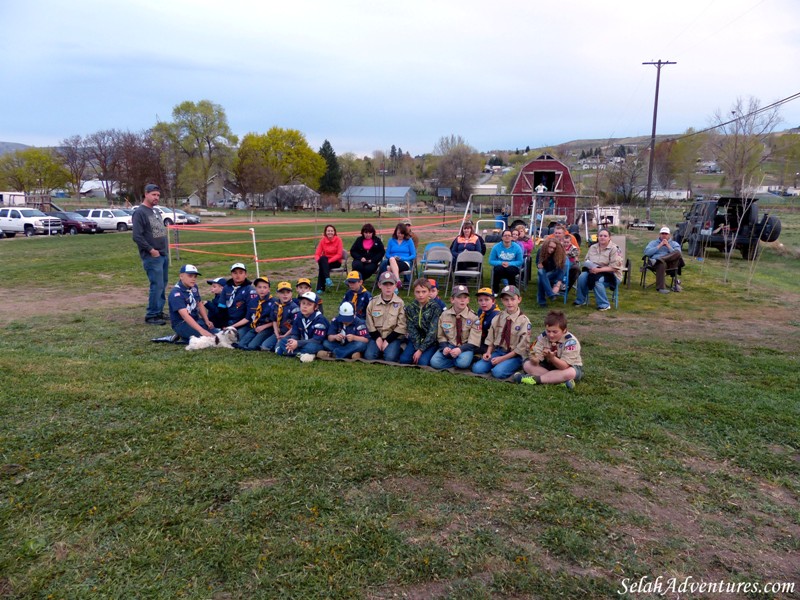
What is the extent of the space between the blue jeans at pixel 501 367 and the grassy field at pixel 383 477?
29cm

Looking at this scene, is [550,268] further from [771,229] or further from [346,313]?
[771,229]

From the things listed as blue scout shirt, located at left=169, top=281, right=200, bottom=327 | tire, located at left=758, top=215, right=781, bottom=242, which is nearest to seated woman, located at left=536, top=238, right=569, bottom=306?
blue scout shirt, located at left=169, top=281, right=200, bottom=327

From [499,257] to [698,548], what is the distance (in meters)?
6.99

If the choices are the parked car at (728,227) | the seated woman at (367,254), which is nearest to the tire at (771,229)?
the parked car at (728,227)

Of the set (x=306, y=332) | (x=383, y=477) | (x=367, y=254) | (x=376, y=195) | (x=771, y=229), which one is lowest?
(x=383, y=477)

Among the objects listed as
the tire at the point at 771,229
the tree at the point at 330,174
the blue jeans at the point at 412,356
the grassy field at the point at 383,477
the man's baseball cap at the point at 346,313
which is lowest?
the grassy field at the point at 383,477

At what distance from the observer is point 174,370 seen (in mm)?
5230

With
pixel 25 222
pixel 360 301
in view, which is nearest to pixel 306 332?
pixel 360 301

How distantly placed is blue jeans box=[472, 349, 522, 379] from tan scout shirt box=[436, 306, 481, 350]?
261 mm

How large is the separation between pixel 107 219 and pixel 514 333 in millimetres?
30628

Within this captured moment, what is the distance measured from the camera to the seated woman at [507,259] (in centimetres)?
925

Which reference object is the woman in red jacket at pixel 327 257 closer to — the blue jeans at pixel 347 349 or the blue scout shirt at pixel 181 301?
the blue scout shirt at pixel 181 301

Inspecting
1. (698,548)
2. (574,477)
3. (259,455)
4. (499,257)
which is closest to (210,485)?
(259,455)

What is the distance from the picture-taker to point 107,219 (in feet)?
98.6
